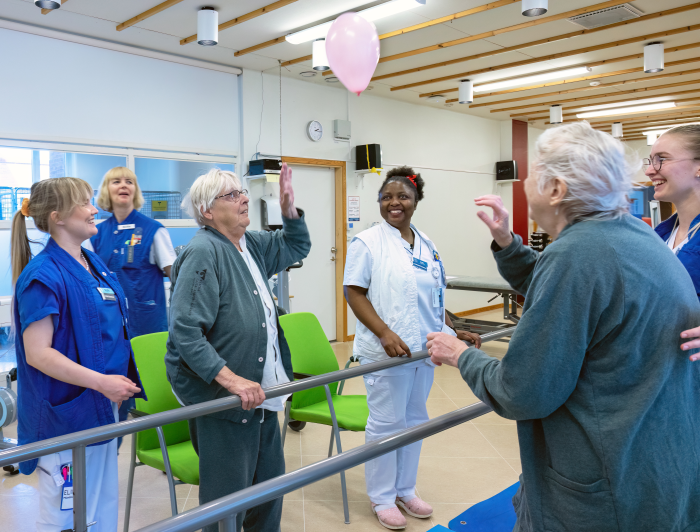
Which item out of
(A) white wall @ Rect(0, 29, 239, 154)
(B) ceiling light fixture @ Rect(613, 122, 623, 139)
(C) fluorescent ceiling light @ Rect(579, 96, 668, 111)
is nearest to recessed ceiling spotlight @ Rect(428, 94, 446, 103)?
(C) fluorescent ceiling light @ Rect(579, 96, 668, 111)

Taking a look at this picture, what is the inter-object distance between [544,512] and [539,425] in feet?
0.57

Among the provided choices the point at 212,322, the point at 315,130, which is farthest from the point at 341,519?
the point at 315,130

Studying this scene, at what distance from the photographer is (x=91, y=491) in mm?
1883

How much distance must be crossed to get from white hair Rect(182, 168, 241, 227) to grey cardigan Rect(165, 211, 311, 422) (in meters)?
0.08

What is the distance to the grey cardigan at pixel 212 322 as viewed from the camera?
1.74 m

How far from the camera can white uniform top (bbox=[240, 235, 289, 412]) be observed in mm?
1944

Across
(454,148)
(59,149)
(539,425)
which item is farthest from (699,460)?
(454,148)

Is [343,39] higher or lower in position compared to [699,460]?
higher

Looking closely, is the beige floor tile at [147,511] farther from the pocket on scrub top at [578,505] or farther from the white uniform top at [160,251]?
the pocket on scrub top at [578,505]

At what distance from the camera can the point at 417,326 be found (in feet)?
8.28

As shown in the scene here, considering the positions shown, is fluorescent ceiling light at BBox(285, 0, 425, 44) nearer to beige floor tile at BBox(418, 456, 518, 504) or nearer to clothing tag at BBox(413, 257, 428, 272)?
clothing tag at BBox(413, 257, 428, 272)

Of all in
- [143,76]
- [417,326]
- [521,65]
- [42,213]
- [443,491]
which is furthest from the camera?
[521,65]

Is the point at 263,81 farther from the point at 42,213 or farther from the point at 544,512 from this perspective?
the point at 544,512

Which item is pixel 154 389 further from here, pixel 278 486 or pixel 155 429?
pixel 278 486
